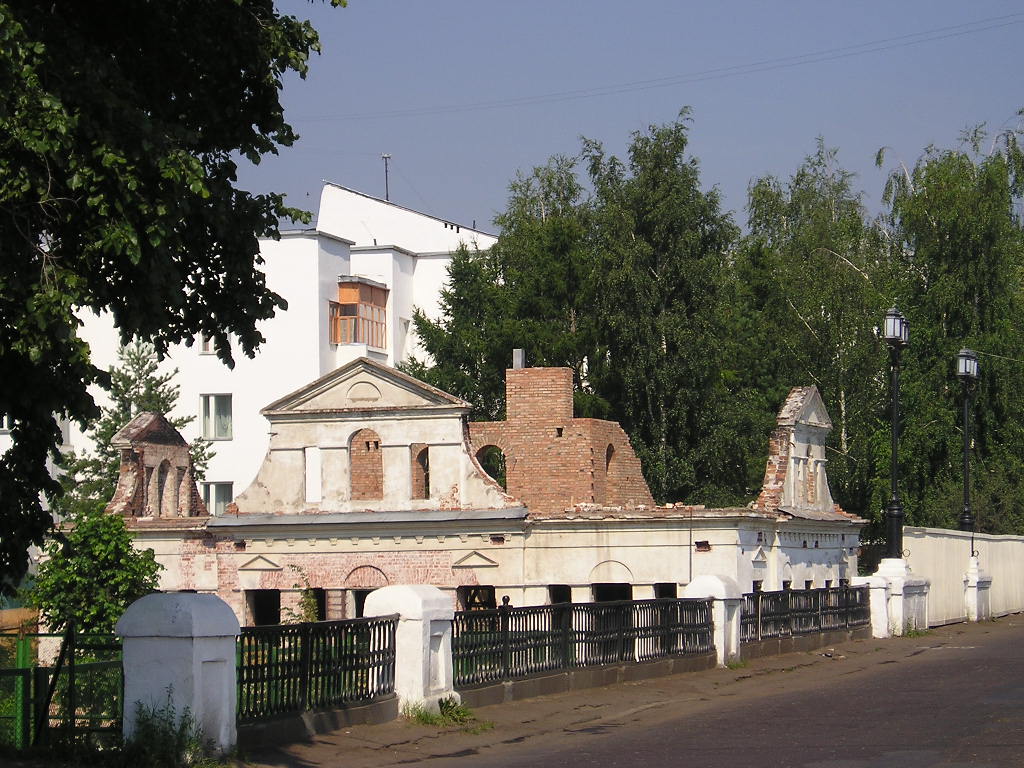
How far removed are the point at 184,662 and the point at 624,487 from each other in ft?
88.3

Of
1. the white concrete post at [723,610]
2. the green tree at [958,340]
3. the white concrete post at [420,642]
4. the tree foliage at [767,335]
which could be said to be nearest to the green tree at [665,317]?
the tree foliage at [767,335]

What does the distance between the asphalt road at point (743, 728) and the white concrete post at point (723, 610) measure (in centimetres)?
61

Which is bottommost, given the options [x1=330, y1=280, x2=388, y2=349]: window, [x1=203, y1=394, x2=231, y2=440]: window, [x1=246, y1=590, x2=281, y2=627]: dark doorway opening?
[x1=246, y1=590, x2=281, y2=627]: dark doorway opening

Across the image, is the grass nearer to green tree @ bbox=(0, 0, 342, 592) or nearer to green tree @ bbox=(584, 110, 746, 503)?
green tree @ bbox=(0, 0, 342, 592)

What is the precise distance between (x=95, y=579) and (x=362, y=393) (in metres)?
7.40

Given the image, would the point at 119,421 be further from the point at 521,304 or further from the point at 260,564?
the point at 260,564

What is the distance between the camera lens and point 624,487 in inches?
1508

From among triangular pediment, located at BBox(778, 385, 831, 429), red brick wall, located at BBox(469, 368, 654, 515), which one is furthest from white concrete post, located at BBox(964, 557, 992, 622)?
red brick wall, located at BBox(469, 368, 654, 515)

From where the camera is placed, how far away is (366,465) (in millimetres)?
37812

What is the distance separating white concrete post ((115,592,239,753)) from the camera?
11953 millimetres

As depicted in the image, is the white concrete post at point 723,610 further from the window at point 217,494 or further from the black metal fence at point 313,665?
the window at point 217,494

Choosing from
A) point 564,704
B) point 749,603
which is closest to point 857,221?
point 749,603

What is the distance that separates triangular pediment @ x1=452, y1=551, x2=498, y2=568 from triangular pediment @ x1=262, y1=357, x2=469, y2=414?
3.46 m

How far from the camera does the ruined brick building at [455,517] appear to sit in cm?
3419
